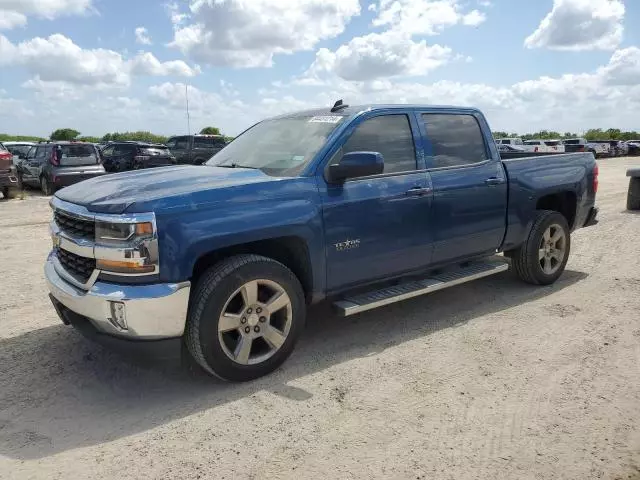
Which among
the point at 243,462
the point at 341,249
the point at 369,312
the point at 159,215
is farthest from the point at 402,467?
the point at 369,312

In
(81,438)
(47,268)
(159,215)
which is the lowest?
(81,438)

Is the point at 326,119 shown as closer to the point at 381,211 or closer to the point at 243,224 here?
the point at 381,211

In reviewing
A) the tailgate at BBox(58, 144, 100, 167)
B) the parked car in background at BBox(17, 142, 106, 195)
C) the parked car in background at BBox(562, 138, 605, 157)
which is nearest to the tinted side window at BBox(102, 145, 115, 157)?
the parked car in background at BBox(17, 142, 106, 195)

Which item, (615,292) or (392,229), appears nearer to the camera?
(392,229)

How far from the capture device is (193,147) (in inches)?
852

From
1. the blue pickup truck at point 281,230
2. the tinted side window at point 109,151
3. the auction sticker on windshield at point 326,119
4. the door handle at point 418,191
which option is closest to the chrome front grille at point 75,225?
the blue pickup truck at point 281,230

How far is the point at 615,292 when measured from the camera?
561 centimetres

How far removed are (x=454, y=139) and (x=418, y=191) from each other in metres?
0.87

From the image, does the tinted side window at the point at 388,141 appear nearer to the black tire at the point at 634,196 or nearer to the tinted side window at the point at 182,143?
the black tire at the point at 634,196

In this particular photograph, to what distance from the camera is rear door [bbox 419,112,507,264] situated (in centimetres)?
470

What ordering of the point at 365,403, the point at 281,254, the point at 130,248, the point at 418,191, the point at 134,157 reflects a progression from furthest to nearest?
the point at 134,157 < the point at 418,191 < the point at 281,254 < the point at 365,403 < the point at 130,248

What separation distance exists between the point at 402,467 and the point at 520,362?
1.64m

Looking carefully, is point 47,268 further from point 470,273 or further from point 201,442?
point 470,273

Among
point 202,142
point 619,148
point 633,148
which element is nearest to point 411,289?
point 202,142
